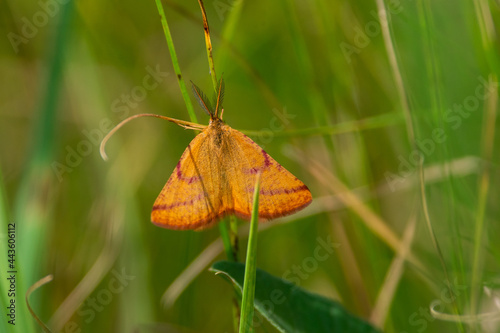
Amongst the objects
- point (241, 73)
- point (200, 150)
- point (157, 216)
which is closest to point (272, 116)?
point (241, 73)

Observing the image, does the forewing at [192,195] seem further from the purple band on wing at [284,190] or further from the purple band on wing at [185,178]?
→ the purple band on wing at [284,190]

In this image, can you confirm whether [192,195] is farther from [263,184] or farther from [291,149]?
[291,149]

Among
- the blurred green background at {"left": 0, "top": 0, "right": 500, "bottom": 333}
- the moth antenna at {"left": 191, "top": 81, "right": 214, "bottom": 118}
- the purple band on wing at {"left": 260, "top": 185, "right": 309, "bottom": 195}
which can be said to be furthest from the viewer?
the blurred green background at {"left": 0, "top": 0, "right": 500, "bottom": 333}

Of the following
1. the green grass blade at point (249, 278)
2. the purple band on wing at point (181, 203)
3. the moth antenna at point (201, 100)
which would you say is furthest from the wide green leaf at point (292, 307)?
the moth antenna at point (201, 100)

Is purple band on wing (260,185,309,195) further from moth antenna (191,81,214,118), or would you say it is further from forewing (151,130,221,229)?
moth antenna (191,81,214,118)

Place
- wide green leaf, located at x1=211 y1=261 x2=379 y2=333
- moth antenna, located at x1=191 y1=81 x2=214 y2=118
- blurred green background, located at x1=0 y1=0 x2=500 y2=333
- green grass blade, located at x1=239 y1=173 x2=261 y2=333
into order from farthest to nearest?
1. blurred green background, located at x1=0 y1=0 x2=500 y2=333
2. moth antenna, located at x1=191 y1=81 x2=214 y2=118
3. wide green leaf, located at x1=211 y1=261 x2=379 y2=333
4. green grass blade, located at x1=239 y1=173 x2=261 y2=333

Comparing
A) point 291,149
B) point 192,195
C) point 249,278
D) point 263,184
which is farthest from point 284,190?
point 291,149

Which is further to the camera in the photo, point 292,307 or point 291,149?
point 291,149

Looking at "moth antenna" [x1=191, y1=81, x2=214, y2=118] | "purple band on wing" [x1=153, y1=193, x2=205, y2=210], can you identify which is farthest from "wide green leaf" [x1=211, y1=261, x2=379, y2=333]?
"moth antenna" [x1=191, y1=81, x2=214, y2=118]
